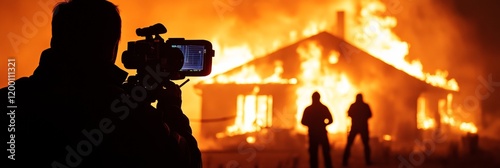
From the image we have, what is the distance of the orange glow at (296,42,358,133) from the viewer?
94.7ft

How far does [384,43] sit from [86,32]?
3158 centimetres

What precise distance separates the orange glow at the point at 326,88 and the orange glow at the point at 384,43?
121 inches

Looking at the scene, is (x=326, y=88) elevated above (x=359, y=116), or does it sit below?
above

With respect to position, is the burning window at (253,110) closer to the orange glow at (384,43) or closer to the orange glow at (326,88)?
the orange glow at (326,88)

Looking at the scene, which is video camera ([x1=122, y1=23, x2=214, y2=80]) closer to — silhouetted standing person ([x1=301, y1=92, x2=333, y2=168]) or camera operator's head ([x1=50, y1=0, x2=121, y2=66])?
camera operator's head ([x1=50, y1=0, x2=121, y2=66])

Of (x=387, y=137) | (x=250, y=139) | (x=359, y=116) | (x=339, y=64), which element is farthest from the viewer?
(x=339, y=64)

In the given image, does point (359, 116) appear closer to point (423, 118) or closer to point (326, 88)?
point (326, 88)

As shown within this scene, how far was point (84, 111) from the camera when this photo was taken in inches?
106

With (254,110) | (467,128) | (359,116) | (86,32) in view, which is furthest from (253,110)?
(86,32)

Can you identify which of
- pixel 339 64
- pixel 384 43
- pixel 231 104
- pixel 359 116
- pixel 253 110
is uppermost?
pixel 384 43

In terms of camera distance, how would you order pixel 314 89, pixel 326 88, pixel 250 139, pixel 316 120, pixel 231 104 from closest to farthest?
pixel 316 120, pixel 250 139, pixel 314 89, pixel 326 88, pixel 231 104

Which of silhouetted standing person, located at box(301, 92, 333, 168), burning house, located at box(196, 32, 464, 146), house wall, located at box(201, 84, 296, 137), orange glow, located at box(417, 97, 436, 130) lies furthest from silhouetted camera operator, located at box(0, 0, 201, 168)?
orange glow, located at box(417, 97, 436, 130)

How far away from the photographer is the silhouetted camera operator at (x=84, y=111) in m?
2.69

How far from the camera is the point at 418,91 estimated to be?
104 ft
